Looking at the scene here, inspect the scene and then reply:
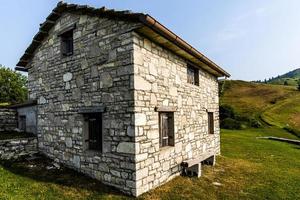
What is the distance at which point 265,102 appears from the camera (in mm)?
42062

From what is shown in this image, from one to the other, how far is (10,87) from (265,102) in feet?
138

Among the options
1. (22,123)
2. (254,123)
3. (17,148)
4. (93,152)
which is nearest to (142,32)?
(93,152)

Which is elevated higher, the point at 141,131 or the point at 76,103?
the point at 76,103

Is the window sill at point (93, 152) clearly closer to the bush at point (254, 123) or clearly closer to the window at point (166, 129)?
the window at point (166, 129)

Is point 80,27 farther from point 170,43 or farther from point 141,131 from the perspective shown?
point 141,131

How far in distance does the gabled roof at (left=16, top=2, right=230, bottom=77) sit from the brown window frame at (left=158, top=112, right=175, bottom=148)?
2.32 metres

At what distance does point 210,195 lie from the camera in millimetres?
7117

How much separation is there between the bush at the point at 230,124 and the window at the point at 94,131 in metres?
23.9

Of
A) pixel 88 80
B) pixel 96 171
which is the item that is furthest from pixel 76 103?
pixel 96 171

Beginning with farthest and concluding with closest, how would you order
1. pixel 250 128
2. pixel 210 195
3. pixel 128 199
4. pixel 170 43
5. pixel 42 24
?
pixel 250 128
pixel 42 24
pixel 170 43
pixel 210 195
pixel 128 199

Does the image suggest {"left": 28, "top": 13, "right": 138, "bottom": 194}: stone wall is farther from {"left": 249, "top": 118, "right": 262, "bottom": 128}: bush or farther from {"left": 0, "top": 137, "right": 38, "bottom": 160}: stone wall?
{"left": 249, "top": 118, "right": 262, "bottom": 128}: bush

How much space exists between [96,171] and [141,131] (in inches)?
83.2

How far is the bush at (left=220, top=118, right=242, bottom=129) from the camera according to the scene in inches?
1139

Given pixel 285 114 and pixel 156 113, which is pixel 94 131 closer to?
pixel 156 113
